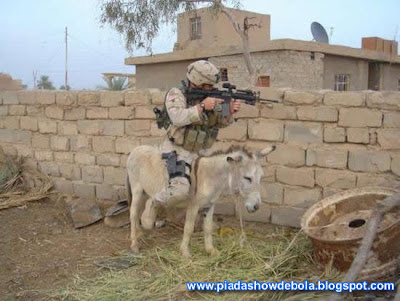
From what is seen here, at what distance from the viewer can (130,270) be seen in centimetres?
461

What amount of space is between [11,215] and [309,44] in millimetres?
8460

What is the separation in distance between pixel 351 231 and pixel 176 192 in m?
1.66

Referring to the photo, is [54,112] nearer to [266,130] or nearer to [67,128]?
[67,128]

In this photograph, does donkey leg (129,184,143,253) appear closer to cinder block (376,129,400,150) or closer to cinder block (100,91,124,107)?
cinder block (100,91,124,107)

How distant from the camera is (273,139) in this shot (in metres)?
5.58

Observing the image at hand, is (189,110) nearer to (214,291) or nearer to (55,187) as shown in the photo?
(214,291)

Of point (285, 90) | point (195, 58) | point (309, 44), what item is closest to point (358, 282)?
point (285, 90)

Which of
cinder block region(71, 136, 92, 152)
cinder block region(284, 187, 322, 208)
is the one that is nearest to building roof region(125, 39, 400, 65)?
cinder block region(71, 136, 92, 152)

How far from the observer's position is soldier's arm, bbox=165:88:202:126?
4.21m

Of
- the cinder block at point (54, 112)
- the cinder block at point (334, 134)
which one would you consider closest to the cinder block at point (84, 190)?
the cinder block at point (54, 112)

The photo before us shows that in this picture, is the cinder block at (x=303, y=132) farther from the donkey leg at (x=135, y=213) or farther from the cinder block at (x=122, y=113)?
the cinder block at (x=122, y=113)

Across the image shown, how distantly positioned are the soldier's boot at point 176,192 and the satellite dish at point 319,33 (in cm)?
1119

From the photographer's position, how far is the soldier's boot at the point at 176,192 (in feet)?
14.6

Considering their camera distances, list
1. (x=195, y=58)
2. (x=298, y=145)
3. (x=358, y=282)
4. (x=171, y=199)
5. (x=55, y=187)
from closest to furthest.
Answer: (x=358, y=282) → (x=171, y=199) → (x=298, y=145) → (x=55, y=187) → (x=195, y=58)
